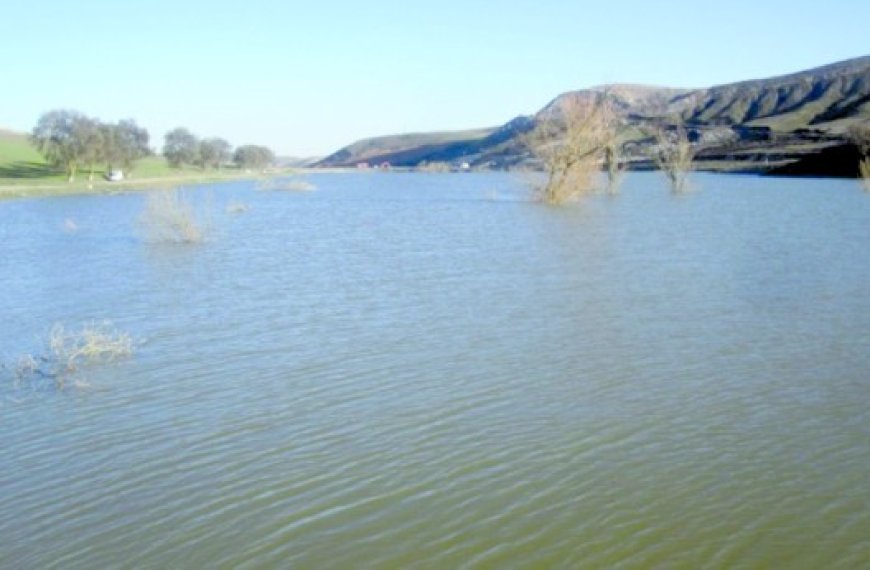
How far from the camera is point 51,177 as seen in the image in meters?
88.4

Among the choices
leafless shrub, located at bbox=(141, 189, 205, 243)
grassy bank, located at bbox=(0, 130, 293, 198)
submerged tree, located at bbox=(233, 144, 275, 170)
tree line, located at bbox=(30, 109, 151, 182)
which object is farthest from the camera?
submerged tree, located at bbox=(233, 144, 275, 170)

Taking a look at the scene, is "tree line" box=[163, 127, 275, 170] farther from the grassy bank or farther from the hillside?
the hillside

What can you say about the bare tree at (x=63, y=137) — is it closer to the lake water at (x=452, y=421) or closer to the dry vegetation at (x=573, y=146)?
the dry vegetation at (x=573, y=146)

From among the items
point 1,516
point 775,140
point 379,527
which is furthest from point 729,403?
point 775,140

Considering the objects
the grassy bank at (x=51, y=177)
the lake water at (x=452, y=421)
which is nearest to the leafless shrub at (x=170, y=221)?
the lake water at (x=452, y=421)

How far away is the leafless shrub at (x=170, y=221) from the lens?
1132 inches

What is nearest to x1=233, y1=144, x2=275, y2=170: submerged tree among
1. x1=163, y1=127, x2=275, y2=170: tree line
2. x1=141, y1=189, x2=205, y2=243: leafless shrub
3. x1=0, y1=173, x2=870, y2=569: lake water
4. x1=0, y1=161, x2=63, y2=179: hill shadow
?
x1=163, y1=127, x2=275, y2=170: tree line

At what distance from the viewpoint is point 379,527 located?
6.61 meters

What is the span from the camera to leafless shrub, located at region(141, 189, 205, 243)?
28.8 m

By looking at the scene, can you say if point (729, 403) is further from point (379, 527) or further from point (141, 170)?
point (141, 170)

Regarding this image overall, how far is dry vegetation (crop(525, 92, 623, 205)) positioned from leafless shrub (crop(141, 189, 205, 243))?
18.4 metres

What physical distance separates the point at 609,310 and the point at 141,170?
349 ft

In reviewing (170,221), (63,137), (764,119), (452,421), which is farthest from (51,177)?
(764,119)

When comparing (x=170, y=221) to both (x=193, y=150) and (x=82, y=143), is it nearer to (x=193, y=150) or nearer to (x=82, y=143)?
(x=82, y=143)
